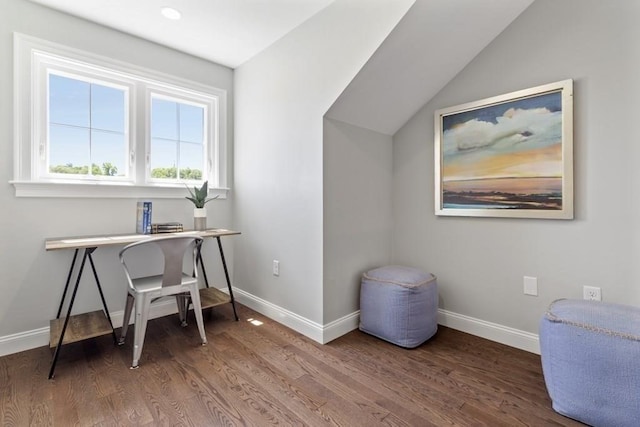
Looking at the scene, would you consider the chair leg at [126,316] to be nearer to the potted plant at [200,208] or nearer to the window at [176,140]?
the potted plant at [200,208]

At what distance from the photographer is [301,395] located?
1.62m

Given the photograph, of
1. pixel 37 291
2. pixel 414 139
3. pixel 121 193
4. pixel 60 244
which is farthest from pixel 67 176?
pixel 414 139

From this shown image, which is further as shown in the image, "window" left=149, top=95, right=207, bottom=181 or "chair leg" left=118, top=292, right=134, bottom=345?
"window" left=149, top=95, right=207, bottom=181

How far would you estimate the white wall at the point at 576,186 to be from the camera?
1.70m

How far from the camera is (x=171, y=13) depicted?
2.20 metres

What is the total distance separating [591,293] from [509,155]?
3.20ft

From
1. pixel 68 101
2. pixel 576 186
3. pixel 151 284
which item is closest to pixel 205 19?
pixel 68 101

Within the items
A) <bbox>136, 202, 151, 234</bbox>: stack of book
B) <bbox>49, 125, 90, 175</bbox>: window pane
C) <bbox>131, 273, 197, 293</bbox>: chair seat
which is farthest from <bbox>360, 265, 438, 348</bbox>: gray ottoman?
<bbox>49, 125, 90, 175</bbox>: window pane

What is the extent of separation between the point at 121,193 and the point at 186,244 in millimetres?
862

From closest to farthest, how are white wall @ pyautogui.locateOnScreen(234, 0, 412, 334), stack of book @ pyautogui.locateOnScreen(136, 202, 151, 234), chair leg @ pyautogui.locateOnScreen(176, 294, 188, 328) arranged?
1. white wall @ pyautogui.locateOnScreen(234, 0, 412, 334)
2. stack of book @ pyautogui.locateOnScreen(136, 202, 151, 234)
3. chair leg @ pyautogui.locateOnScreen(176, 294, 188, 328)

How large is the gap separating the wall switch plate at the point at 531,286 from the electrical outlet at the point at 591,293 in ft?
0.80

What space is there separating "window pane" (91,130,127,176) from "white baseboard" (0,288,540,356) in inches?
45.1

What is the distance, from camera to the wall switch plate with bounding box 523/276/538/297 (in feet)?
6.64

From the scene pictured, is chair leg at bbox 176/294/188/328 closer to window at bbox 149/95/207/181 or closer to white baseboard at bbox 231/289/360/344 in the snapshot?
white baseboard at bbox 231/289/360/344
